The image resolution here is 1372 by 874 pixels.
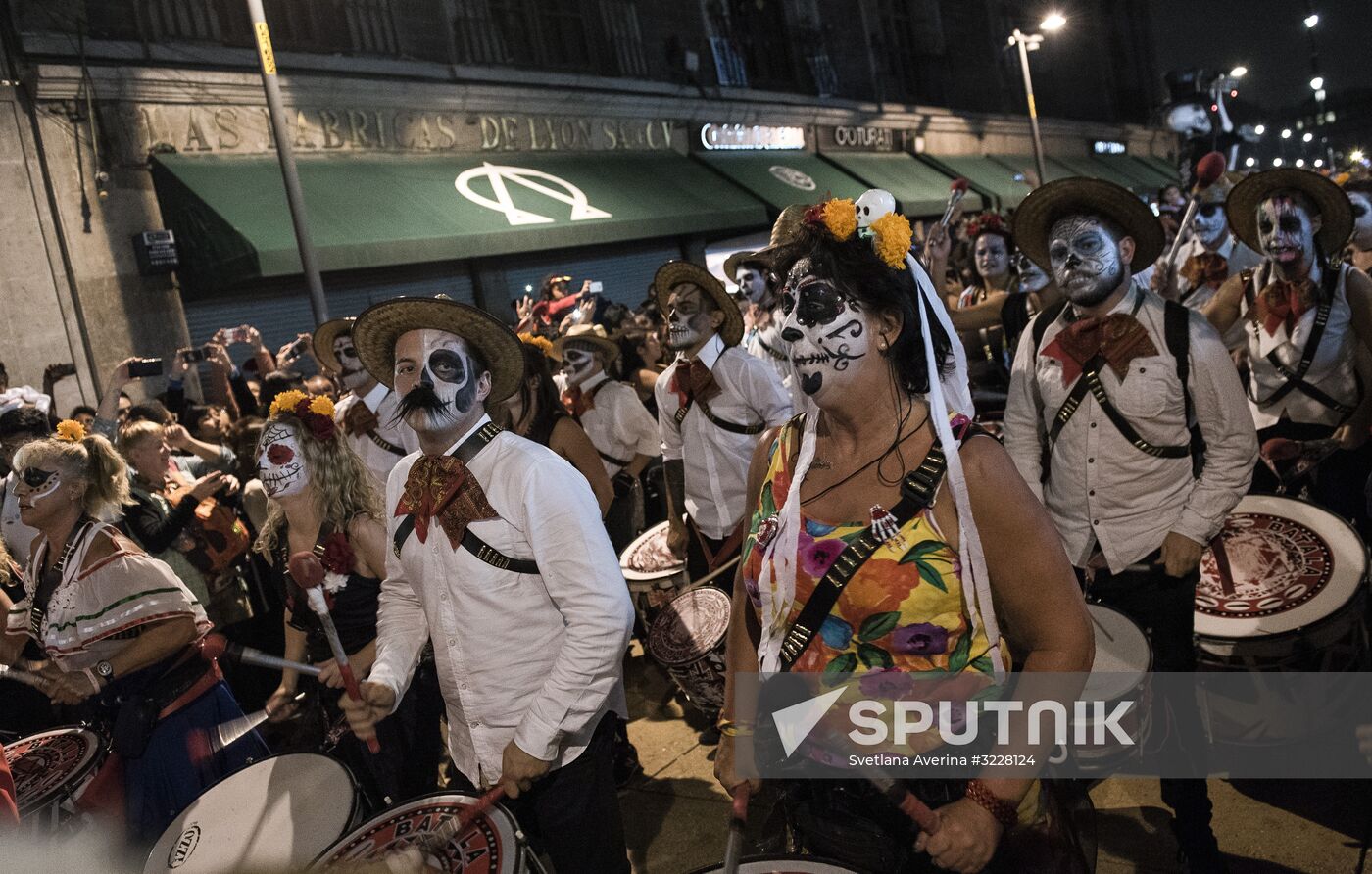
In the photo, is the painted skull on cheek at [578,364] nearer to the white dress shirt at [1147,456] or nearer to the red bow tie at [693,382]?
the red bow tie at [693,382]

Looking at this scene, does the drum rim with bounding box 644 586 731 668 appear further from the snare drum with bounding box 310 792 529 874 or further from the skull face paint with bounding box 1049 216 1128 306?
the skull face paint with bounding box 1049 216 1128 306

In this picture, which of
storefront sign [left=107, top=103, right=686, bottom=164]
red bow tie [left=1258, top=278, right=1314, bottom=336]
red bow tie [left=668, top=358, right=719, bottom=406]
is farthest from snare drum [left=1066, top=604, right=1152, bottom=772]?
storefront sign [left=107, top=103, right=686, bottom=164]

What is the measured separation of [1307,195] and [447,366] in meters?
4.27

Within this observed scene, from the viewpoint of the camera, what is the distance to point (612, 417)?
6816 millimetres

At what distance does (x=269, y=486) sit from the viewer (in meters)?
3.98

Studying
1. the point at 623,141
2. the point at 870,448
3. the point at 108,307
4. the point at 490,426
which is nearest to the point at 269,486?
the point at 490,426

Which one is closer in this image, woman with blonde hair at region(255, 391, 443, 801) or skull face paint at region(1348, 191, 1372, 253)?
woman with blonde hair at region(255, 391, 443, 801)

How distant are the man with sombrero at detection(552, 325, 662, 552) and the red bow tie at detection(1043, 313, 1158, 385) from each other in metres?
3.43

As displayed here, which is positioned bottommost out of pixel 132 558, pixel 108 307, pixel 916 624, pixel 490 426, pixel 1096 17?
pixel 916 624

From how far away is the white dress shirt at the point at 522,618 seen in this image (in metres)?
2.65

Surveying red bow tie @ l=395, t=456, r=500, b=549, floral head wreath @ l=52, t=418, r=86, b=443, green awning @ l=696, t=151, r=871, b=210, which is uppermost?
green awning @ l=696, t=151, r=871, b=210

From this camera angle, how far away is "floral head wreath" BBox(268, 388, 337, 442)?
13.4 ft

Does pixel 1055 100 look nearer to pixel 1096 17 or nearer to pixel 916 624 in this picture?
pixel 1096 17

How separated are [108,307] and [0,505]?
5.67m
